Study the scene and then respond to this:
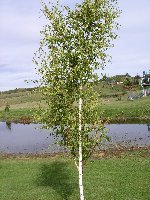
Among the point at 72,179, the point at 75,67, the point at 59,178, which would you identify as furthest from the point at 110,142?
the point at 75,67

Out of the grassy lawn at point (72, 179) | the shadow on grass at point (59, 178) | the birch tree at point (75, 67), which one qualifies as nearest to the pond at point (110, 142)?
the grassy lawn at point (72, 179)

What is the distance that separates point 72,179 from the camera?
30172 millimetres

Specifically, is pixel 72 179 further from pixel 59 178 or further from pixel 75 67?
pixel 75 67

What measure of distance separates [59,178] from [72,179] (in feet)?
4.73

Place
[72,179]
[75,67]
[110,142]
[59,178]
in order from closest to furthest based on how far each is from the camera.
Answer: [75,67] < [72,179] < [59,178] < [110,142]

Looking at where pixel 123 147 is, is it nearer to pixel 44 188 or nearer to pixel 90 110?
pixel 44 188

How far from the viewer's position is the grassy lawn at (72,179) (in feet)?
85.8

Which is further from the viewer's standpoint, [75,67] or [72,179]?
[72,179]

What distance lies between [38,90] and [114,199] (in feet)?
33.6

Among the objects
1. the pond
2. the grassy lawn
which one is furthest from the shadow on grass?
the pond

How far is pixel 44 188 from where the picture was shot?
2844cm

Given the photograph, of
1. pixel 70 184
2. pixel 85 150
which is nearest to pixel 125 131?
pixel 70 184

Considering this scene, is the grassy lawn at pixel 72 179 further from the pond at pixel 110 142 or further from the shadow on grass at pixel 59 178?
the pond at pixel 110 142

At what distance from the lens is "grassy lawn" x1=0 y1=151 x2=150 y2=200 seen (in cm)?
2614
